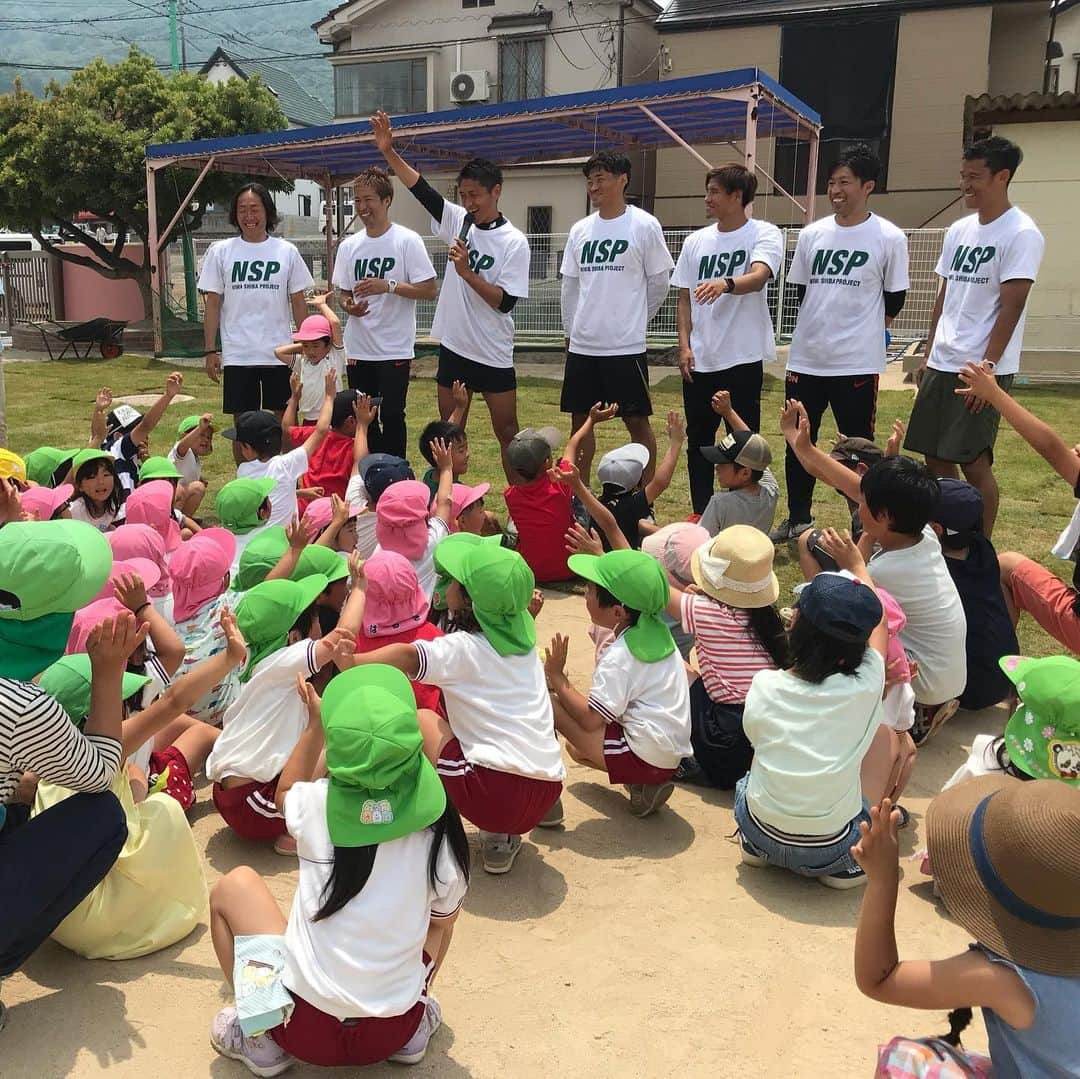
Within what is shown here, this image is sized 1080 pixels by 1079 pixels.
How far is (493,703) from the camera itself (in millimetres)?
3059

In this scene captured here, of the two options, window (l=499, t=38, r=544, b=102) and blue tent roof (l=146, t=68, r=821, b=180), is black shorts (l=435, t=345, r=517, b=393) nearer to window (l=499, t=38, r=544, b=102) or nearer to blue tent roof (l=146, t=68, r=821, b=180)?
blue tent roof (l=146, t=68, r=821, b=180)

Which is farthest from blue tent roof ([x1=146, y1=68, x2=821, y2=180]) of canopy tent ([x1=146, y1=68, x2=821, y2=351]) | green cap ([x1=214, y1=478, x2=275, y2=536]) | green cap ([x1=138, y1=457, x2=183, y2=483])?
green cap ([x1=214, y1=478, x2=275, y2=536])

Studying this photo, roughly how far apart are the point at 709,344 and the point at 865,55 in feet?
60.3

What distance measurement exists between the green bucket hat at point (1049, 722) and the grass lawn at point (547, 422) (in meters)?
2.42

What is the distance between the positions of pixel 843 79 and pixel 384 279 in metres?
18.4

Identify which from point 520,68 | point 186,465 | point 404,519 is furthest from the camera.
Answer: point 520,68

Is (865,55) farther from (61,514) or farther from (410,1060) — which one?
(410,1060)

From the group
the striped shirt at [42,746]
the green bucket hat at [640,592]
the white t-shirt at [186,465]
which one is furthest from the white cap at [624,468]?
the striped shirt at [42,746]

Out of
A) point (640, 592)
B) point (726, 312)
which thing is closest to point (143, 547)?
point (640, 592)

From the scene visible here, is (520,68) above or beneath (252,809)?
above

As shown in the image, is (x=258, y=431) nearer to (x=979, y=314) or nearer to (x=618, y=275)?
(x=618, y=275)

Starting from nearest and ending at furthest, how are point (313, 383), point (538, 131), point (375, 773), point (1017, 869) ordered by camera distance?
point (1017, 869)
point (375, 773)
point (313, 383)
point (538, 131)

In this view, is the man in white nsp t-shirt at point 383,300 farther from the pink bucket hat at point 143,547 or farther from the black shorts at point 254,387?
the pink bucket hat at point 143,547

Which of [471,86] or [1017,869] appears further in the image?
[471,86]
